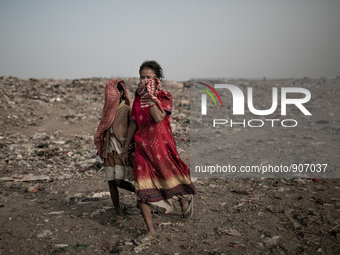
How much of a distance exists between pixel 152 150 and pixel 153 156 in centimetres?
6

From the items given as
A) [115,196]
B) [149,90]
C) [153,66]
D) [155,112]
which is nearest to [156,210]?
[115,196]

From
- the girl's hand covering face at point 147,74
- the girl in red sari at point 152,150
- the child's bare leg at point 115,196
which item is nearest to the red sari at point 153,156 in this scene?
the girl in red sari at point 152,150

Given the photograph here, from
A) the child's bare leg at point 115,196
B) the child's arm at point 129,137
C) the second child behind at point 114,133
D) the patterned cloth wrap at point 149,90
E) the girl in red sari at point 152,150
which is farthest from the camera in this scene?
the child's bare leg at point 115,196

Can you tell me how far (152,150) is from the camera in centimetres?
271

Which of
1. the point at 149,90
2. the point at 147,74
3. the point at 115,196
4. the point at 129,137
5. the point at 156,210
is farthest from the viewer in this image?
the point at 156,210

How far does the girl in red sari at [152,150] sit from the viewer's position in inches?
104

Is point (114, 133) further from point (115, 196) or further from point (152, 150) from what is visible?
point (115, 196)

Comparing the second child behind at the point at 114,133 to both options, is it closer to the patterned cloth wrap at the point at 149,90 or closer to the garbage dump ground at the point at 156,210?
the patterned cloth wrap at the point at 149,90

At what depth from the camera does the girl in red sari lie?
2.64 meters

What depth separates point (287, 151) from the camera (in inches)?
229

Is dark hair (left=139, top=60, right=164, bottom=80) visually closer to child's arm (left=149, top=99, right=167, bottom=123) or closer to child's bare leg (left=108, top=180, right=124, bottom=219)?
child's arm (left=149, top=99, right=167, bottom=123)

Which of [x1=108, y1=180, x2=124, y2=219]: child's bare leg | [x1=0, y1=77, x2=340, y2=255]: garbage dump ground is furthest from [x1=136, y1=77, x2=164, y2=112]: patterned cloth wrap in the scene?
[x1=0, y1=77, x2=340, y2=255]: garbage dump ground

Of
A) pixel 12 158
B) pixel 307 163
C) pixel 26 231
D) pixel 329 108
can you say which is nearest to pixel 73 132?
pixel 12 158

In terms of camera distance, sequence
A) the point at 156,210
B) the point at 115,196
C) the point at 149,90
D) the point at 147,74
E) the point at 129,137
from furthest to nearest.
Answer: the point at 156,210
the point at 115,196
the point at 129,137
the point at 147,74
the point at 149,90
